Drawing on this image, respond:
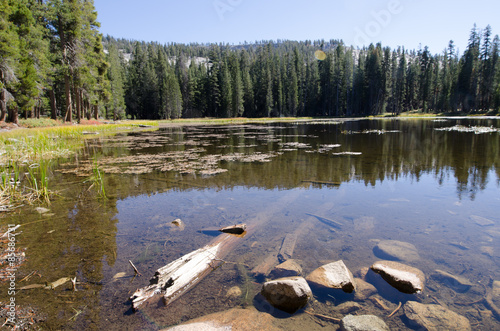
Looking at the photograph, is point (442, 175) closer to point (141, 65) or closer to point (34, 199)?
point (34, 199)

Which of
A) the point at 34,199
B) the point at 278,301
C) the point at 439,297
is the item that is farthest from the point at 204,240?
the point at 34,199

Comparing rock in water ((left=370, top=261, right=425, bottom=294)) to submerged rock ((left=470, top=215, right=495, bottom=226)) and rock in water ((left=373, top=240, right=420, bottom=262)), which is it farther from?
submerged rock ((left=470, top=215, right=495, bottom=226))

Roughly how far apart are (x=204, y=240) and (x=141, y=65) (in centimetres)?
8804

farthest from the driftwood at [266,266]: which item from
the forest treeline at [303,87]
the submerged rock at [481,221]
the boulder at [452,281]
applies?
the forest treeline at [303,87]

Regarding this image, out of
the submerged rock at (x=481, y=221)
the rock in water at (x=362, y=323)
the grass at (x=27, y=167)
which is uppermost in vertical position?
the grass at (x=27, y=167)

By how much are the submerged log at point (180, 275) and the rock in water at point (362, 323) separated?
6.14 feet

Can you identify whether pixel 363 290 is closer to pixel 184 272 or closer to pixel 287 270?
pixel 287 270

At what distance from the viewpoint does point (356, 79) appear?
76.7m

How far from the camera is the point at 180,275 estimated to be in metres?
3.43

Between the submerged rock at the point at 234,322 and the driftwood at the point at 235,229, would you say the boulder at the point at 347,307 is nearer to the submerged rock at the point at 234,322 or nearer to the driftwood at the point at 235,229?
the submerged rock at the point at 234,322

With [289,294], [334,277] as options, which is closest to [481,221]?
[334,277]

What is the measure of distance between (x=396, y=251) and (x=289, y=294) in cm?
224

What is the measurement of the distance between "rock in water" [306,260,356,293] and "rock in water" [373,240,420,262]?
35.9 inches

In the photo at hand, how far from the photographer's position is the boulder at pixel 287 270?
3645mm
